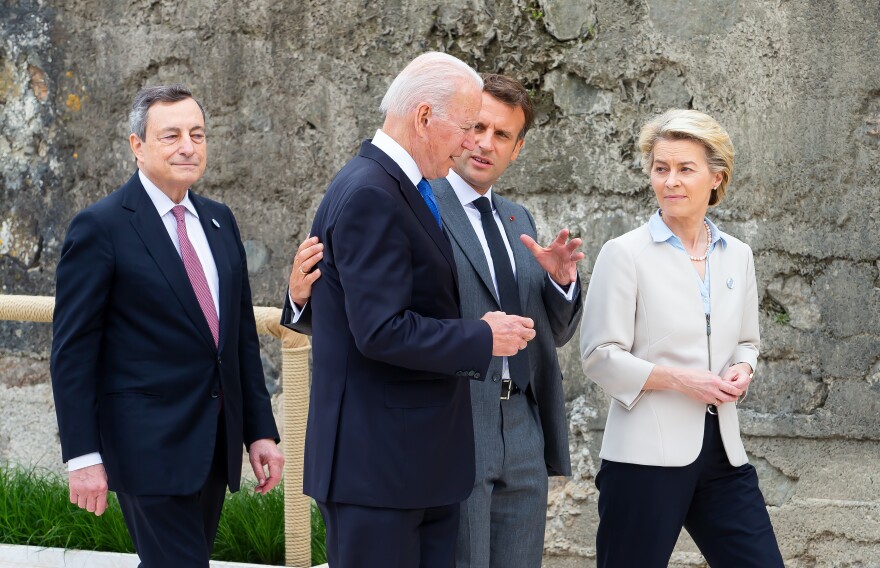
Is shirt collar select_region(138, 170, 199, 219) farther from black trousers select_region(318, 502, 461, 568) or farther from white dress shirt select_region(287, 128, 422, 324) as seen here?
black trousers select_region(318, 502, 461, 568)

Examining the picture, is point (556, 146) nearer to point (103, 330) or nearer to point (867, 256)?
point (867, 256)

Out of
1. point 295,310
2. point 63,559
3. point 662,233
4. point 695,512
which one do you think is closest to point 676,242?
point 662,233

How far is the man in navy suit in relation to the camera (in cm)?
265

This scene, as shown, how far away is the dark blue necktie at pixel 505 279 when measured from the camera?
277cm

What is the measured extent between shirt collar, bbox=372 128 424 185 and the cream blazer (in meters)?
0.74

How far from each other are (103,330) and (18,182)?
84.3 inches

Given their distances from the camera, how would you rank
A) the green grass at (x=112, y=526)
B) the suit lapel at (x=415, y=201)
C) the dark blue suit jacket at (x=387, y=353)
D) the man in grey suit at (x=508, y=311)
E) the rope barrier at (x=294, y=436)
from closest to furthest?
the dark blue suit jacket at (x=387, y=353) → the suit lapel at (x=415, y=201) → the man in grey suit at (x=508, y=311) → the rope barrier at (x=294, y=436) → the green grass at (x=112, y=526)

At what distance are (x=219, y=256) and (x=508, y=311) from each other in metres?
0.81

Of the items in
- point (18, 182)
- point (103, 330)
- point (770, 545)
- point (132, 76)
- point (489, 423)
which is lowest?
point (770, 545)

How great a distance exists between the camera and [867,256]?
12.6ft

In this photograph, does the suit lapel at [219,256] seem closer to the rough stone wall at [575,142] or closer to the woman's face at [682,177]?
the woman's face at [682,177]

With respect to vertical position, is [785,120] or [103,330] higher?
[785,120]

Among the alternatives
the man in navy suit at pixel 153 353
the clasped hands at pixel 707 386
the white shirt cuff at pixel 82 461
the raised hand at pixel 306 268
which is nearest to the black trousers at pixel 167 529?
the man in navy suit at pixel 153 353

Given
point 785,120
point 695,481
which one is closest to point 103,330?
point 695,481
